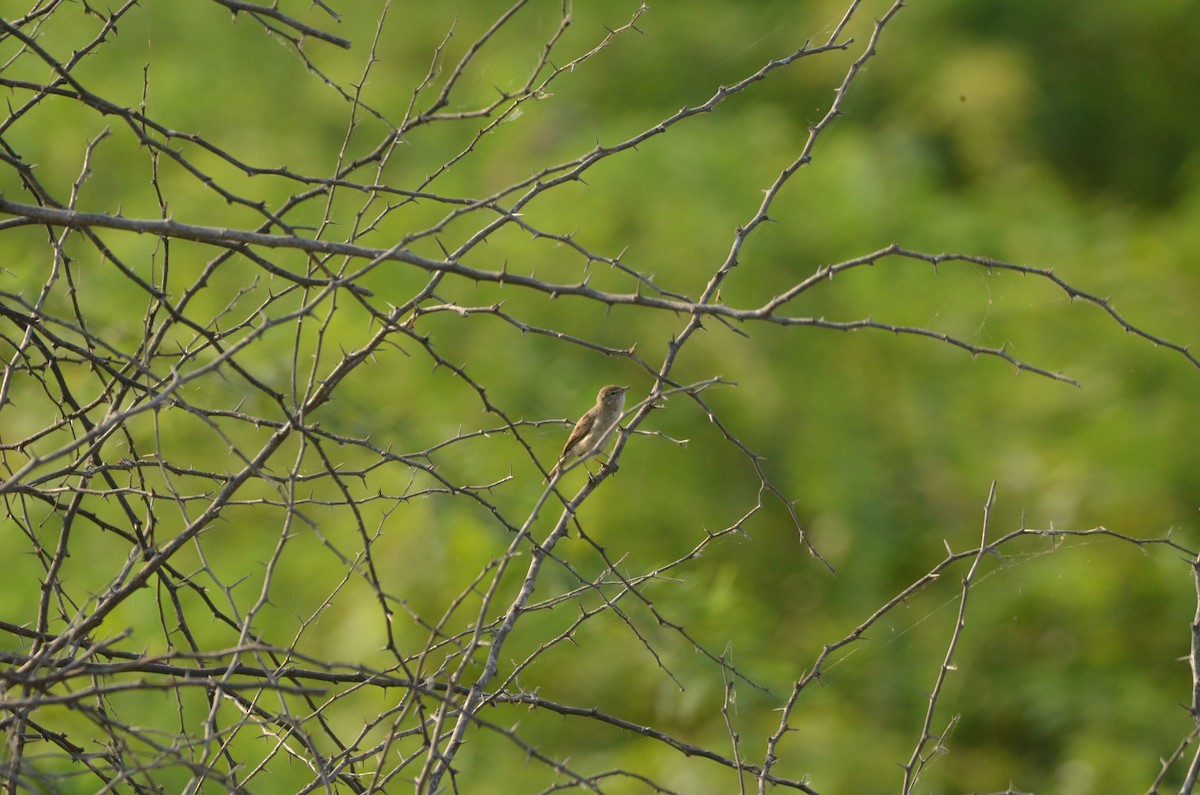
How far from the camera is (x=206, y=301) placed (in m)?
10.2

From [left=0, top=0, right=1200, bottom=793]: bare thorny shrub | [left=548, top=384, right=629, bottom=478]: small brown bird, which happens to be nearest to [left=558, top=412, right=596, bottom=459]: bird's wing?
[left=548, top=384, right=629, bottom=478]: small brown bird

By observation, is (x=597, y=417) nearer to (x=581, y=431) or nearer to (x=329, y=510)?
(x=581, y=431)

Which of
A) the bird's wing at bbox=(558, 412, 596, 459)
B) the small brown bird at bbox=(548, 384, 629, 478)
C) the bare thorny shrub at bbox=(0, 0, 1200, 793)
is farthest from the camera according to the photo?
the bird's wing at bbox=(558, 412, 596, 459)

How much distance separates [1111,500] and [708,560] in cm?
269

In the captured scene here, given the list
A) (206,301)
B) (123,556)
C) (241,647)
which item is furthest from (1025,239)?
(241,647)

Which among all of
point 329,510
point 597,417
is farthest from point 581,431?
point 329,510

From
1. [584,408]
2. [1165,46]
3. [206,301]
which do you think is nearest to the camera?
[584,408]

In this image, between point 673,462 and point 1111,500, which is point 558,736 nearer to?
point 673,462

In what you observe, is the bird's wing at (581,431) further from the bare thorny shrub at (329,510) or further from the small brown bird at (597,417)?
the bare thorny shrub at (329,510)

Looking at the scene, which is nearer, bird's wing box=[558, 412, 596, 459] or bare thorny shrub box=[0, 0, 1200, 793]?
bare thorny shrub box=[0, 0, 1200, 793]

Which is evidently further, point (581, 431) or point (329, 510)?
point (329, 510)

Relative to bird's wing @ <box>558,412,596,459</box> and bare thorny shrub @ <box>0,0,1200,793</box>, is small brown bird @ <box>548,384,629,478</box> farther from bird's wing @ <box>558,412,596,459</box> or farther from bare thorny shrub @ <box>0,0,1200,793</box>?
bare thorny shrub @ <box>0,0,1200,793</box>

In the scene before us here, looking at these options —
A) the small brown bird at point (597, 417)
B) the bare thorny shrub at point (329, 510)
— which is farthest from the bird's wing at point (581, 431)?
the bare thorny shrub at point (329, 510)

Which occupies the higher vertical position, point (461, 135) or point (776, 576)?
point (461, 135)
